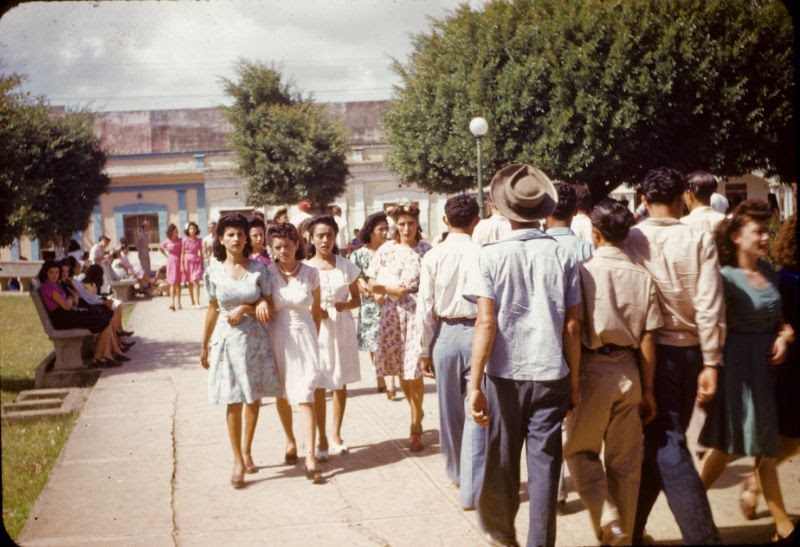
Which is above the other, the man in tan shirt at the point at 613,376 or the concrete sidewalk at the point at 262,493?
the man in tan shirt at the point at 613,376

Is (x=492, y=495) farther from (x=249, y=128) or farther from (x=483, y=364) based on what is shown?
(x=249, y=128)

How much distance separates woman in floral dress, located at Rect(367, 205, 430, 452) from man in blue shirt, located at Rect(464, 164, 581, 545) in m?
2.02

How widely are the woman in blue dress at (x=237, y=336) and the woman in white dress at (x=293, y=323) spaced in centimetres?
9

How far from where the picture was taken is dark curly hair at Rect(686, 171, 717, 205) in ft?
17.8

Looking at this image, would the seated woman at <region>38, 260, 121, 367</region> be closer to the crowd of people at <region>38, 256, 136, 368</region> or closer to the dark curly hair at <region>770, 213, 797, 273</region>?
the crowd of people at <region>38, 256, 136, 368</region>

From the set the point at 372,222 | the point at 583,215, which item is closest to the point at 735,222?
the point at 583,215

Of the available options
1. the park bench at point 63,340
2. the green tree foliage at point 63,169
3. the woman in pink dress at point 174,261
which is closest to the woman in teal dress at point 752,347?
the park bench at point 63,340

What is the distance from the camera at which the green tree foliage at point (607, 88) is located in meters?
18.0

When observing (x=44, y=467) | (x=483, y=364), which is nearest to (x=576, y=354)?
(x=483, y=364)

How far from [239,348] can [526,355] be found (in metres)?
2.34

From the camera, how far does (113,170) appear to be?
120 ft

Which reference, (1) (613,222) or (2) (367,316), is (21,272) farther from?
(1) (613,222)

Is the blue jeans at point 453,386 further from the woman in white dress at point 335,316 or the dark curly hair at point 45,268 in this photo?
the dark curly hair at point 45,268

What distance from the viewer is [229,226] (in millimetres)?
5711
